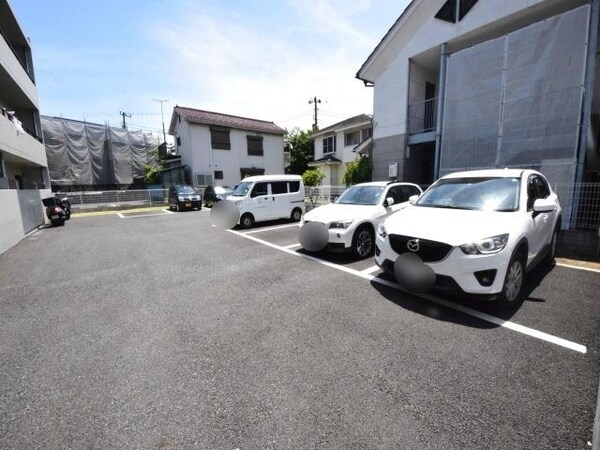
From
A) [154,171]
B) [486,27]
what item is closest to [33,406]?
[486,27]

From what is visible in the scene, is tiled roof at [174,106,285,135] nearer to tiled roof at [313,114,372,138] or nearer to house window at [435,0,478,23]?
tiled roof at [313,114,372,138]

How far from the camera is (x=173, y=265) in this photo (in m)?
5.36

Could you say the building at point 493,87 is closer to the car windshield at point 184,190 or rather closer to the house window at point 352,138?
the house window at point 352,138

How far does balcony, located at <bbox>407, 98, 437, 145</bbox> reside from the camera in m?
9.95

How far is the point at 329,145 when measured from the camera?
875 inches

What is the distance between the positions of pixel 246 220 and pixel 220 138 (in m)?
14.5

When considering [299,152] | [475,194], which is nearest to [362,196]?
[475,194]

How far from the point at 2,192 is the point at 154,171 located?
18.2 m

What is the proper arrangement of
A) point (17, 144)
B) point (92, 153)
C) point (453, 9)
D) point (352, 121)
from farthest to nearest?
point (92, 153)
point (352, 121)
point (17, 144)
point (453, 9)

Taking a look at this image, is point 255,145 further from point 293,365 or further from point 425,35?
point 293,365

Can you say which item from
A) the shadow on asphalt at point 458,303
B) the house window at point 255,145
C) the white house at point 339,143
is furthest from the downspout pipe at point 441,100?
the house window at point 255,145

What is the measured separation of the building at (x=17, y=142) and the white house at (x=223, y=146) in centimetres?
836

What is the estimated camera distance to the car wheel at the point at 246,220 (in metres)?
9.18

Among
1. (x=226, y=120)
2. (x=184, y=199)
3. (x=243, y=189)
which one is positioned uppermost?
(x=226, y=120)
